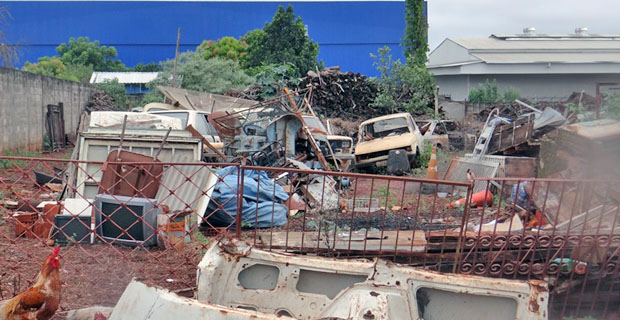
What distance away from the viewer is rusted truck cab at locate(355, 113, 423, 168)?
13727 mm

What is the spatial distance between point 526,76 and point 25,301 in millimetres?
30229

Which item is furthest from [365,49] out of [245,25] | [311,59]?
[311,59]

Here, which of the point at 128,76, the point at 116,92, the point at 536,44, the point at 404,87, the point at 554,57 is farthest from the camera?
the point at 128,76

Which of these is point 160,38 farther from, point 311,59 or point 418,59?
point 418,59

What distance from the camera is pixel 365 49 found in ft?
151

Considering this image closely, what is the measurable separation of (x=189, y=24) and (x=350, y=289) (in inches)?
1799

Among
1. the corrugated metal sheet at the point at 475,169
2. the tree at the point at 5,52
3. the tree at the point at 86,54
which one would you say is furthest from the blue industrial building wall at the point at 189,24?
the corrugated metal sheet at the point at 475,169

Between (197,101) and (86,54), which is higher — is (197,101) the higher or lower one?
the lower one

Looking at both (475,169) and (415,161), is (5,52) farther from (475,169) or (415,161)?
(475,169)

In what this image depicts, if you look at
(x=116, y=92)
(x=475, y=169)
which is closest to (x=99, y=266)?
(x=475, y=169)

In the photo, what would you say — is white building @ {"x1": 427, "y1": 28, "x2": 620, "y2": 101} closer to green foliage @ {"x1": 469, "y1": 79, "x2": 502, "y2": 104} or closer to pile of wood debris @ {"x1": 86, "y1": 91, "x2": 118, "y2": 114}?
green foliage @ {"x1": 469, "y1": 79, "x2": 502, "y2": 104}

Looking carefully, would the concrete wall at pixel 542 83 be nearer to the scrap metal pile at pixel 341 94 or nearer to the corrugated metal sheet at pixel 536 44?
the corrugated metal sheet at pixel 536 44

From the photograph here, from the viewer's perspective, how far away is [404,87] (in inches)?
855

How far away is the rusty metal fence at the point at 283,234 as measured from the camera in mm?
4711
